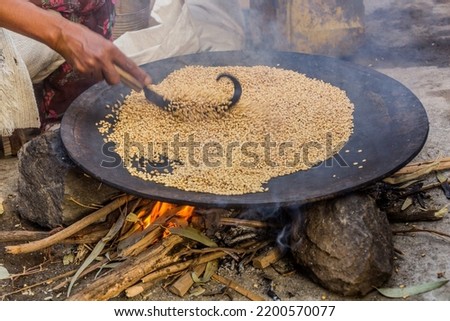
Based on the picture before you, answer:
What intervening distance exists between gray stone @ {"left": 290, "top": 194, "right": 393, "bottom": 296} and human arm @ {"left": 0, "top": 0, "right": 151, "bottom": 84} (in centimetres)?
109

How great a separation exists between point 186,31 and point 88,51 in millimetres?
1832

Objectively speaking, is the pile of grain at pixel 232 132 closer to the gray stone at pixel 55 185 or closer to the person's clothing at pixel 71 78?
the gray stone at pixel 55 185

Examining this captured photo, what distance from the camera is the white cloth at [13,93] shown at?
11.4ft

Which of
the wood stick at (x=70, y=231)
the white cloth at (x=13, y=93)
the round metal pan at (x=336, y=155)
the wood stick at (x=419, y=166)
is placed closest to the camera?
the round metal pan at (x=336, y=155)

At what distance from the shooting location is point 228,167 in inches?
102

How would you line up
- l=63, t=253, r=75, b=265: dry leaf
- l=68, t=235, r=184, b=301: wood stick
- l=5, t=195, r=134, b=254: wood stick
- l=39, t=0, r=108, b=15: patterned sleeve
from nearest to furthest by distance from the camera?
1. l=68, t=235, r=184, b=301: wood stick
2. l=5, t=195, r=134, b=254: wood stick
3. l=63, t=253, r=75, b=265: dry leaf
4. l=39, t=0, r=108, b=15: patterned sleeve

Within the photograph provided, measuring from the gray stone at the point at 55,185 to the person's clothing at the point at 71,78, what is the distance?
3.25ft

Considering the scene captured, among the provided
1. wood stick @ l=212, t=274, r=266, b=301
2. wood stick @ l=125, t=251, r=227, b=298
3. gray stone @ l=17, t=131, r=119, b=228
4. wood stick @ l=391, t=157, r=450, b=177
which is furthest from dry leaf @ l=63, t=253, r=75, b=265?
wood stick @ l=391, t=157, r=450, b=177

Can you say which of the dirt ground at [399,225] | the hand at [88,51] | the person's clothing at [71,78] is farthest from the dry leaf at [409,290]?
the person's clothing at [71,78]

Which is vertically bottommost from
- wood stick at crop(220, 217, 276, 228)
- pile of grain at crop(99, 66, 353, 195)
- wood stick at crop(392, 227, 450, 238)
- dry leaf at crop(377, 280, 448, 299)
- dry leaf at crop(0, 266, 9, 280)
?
dry leaf at crop(0, 266, 9, 280)

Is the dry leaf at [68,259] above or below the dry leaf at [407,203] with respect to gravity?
below

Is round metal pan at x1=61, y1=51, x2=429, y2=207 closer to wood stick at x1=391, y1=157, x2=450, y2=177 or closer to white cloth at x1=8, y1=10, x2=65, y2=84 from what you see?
wood stick at x1=391, y1=157, x2=450, y2=177

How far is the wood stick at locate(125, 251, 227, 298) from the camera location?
249 cm

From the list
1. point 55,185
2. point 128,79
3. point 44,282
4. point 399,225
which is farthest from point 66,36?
point 399,225
